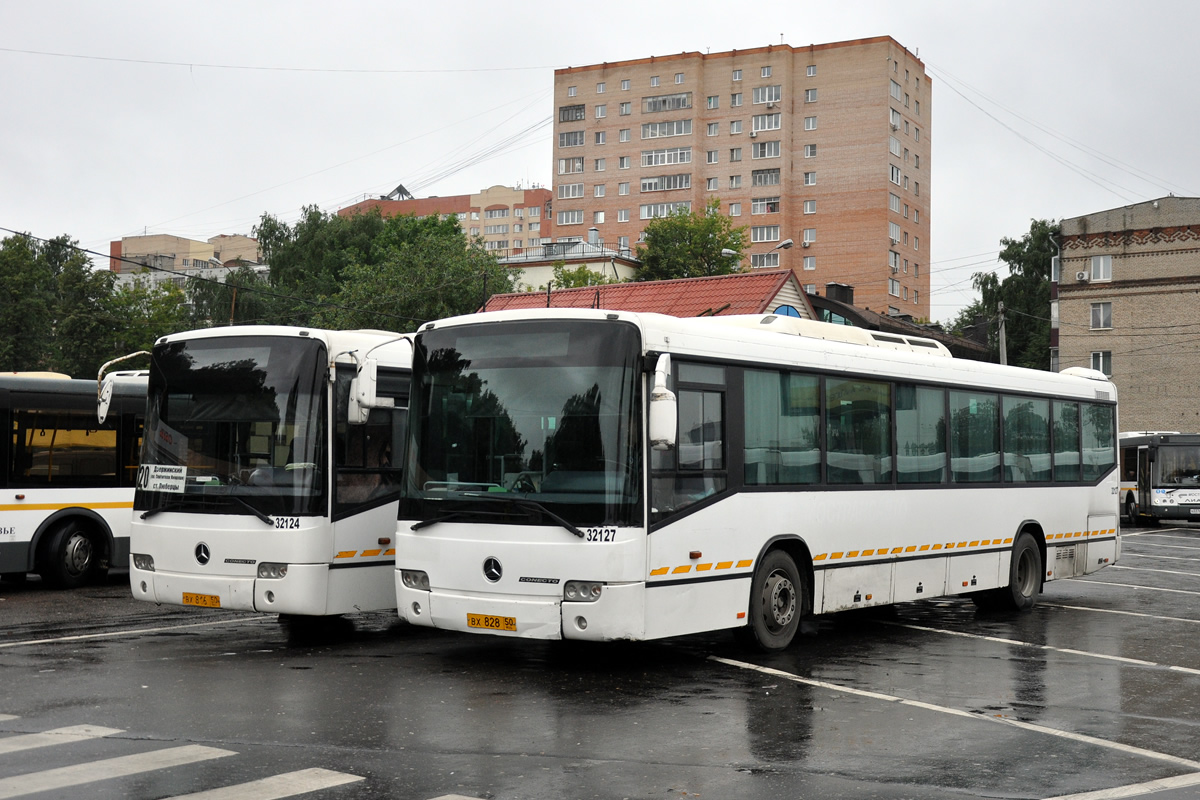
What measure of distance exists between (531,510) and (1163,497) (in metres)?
37.0

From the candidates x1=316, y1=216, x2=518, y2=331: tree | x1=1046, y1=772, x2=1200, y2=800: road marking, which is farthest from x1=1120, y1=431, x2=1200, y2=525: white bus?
x1=1046, y1=772, x2=1200, y2=800: road marking

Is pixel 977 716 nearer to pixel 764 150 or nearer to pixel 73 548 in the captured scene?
pixel 73 548

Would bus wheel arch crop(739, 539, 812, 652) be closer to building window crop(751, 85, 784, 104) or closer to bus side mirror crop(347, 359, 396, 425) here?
bus side mirror crop(347, 359, 396, 425)

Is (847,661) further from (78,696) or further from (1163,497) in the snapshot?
(1163,497)

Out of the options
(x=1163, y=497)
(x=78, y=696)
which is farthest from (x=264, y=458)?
(x=1163, y=497)

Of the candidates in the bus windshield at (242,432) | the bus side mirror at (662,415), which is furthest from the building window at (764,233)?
the bus side mirror at (662,415)

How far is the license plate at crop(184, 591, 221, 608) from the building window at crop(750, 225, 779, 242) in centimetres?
8947

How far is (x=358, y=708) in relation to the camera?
909cm

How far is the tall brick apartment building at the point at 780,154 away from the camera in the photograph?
9694cm

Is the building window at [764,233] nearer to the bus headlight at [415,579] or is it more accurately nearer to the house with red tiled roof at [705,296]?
the house with red tiled roof at [705,296]

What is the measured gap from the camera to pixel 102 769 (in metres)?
7.17

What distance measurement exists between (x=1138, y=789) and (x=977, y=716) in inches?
85.5

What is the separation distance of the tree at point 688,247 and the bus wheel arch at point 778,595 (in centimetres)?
6474

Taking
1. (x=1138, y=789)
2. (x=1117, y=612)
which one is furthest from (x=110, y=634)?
(x=1117, y=612)
